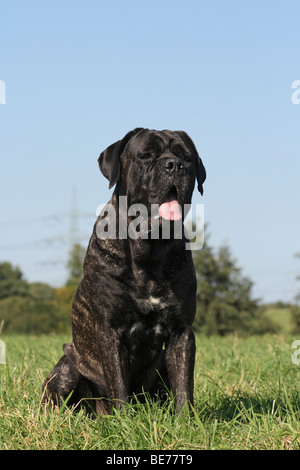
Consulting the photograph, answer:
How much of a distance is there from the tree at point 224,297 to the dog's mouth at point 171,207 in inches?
871

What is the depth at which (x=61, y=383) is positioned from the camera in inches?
178

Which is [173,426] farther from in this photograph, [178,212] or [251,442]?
[178,212]

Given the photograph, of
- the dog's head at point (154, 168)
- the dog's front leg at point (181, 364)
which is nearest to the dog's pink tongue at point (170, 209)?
the dog's head at point (154, 168)

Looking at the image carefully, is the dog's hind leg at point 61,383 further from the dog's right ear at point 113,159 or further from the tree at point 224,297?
the tree at point 224,297

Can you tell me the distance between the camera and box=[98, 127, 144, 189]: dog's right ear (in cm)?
408

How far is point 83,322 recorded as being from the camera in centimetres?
439

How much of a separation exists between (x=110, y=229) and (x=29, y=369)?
264 centimetres

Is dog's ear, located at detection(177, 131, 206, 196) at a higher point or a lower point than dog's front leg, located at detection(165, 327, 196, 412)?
higher

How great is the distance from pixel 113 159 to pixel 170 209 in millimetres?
553

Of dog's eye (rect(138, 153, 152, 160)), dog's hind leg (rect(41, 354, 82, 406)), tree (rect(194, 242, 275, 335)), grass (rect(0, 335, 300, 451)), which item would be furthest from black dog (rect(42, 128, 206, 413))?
tree (rect(194, 242, 275, 335))

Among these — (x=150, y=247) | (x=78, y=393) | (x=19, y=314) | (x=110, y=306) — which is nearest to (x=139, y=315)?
(x=110, y=306)

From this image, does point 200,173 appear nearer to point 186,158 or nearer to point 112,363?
point 186,158

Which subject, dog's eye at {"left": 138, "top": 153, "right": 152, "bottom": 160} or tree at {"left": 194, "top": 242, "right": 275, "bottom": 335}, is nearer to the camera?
dog's eye at {"left": 138, "top": 153, "right": 152, "bottom": 160}

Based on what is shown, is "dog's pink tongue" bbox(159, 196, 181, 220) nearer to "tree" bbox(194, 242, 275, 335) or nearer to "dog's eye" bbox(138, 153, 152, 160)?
"dog's eye" bbox(138, 153, 152, 160)
